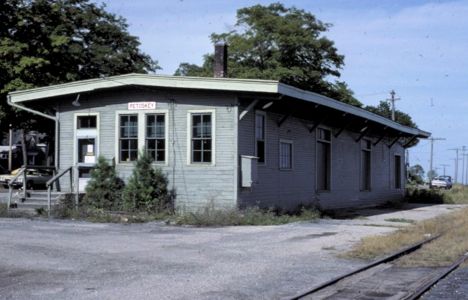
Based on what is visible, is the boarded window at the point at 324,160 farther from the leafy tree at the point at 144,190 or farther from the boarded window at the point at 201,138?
the leafy tree at the point at 144,190

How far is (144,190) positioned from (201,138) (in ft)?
7.42

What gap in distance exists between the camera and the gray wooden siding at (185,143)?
18.8 metres

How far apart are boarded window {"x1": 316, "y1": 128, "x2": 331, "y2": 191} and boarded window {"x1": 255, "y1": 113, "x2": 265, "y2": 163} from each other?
5236 millimetres

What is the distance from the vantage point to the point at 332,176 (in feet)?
84.6

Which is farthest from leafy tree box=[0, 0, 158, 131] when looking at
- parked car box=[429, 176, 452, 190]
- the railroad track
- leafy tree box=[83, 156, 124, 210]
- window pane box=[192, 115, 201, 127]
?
parked car box=[429, 176, 452, 190]

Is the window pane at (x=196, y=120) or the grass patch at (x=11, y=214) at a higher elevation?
the window pane at (x=196, y=120)

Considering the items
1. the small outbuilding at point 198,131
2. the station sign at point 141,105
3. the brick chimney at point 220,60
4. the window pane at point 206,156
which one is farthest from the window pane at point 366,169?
the station sign at point 141,105

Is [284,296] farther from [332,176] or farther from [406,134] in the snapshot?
[406,134]

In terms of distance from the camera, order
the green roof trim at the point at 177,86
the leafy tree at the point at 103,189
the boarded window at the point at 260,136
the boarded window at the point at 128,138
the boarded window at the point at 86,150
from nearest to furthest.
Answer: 1. the green roof trim at the point at 177,86
2. the leafy tree at the point at 103,189
3. the boarded window at the point at 260,136
4. the boarded window at the point at 128,138
5. the boarded window at the point at 86,150

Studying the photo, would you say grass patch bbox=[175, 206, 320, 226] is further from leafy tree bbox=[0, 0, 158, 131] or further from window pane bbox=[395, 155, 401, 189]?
window pane bbox=[395, 155, 401, 189]

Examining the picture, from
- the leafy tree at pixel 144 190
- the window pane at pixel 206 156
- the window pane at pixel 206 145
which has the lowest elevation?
the leafy tree at pixel 144 190

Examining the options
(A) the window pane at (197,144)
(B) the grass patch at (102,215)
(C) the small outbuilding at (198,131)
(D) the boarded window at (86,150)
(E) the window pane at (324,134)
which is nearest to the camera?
(B) the grass patch at (102,215)

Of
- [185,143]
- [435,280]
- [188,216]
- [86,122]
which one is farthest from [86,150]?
[435,280]

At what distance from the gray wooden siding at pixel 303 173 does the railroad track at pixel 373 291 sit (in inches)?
327
